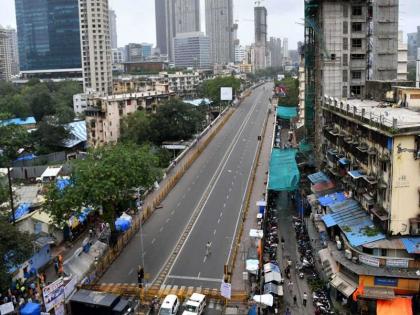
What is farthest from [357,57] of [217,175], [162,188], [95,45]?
[95,45]

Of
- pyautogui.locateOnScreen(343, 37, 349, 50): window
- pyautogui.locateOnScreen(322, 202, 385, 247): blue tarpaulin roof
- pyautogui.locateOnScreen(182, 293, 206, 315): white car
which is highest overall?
pyautogui.locateOnScreen(343, 37, 349, 50): window

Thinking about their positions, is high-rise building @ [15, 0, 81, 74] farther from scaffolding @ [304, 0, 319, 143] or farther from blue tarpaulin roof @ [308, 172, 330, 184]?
blue tarpaulin roof @ [308, 172, 330, 184]

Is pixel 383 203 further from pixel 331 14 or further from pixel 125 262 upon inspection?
pixel 331 14

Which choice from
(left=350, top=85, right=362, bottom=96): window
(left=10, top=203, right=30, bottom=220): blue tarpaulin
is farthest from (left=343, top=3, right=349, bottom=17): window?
(left=10, top=203, right=30, bottom=220): blue tarpaulin

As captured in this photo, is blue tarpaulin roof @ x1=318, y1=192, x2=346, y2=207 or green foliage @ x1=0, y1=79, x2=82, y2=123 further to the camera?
green foliage @ x1=0, y1=79, x2=82, y2=123

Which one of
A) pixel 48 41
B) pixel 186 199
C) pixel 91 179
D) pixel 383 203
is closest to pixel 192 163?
pixel 186 199

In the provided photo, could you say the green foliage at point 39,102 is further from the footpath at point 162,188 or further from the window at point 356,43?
the window at point 356,43
